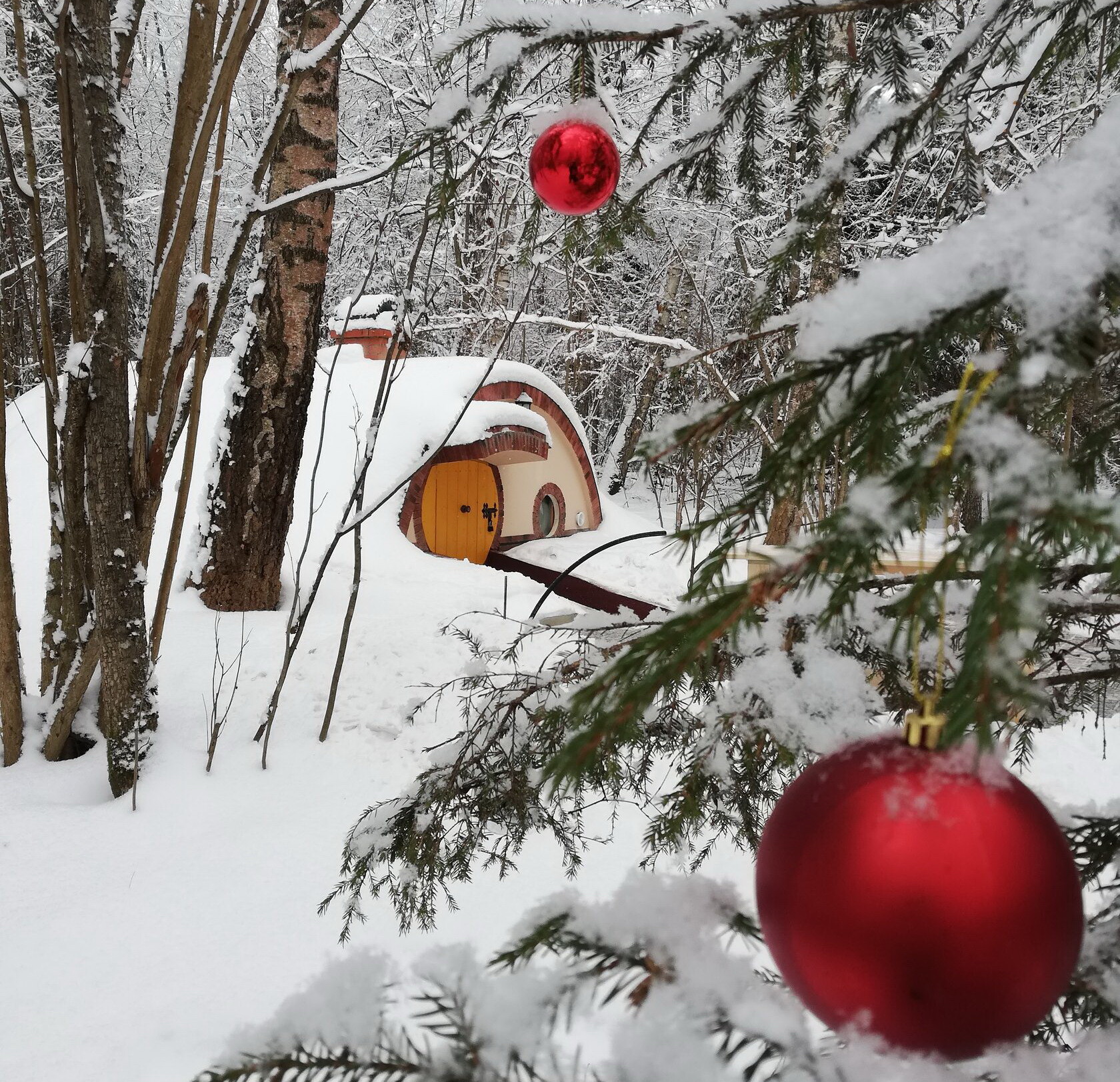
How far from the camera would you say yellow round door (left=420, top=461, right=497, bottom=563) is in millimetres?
7914

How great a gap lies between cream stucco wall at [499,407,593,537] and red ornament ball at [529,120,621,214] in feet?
22.3

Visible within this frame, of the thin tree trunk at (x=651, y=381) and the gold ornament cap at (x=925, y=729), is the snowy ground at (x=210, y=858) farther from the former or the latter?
the thin tree trunk at (x=651, y=381)

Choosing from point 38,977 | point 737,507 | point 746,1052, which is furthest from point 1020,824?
point 38,977

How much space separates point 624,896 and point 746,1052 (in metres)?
1.78

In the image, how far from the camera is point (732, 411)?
0.61 meters

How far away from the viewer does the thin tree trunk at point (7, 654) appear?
285cm

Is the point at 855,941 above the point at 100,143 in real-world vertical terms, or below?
below

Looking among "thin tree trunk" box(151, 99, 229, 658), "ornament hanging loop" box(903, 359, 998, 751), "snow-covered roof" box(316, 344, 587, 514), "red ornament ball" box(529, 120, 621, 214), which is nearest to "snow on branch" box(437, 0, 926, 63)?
"red ornament ball" box(529, 120, 621, 214)

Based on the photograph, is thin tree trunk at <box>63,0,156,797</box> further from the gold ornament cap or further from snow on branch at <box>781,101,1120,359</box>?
the gold ornament cap

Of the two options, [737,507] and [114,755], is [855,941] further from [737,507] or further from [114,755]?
[114,755]

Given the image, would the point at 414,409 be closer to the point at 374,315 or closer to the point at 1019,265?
the point at 374,315

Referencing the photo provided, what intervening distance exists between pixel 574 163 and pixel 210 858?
253 centimetres

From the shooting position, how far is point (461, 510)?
8141 mm

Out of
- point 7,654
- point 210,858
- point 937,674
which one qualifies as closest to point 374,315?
point 7,654
